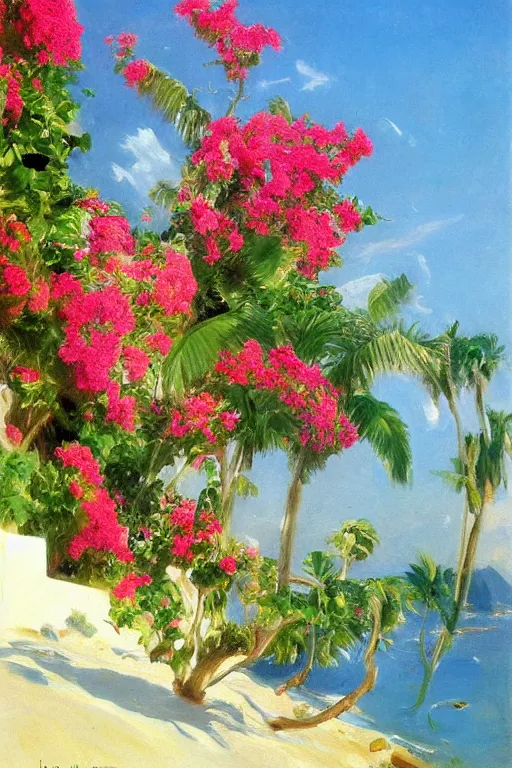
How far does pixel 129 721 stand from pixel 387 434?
1364mm

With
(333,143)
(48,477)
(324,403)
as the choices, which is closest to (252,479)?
(324,403)

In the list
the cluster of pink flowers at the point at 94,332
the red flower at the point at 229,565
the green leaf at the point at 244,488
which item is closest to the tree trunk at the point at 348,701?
the red flower at the point at 229,565

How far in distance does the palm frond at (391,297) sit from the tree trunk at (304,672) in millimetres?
1182

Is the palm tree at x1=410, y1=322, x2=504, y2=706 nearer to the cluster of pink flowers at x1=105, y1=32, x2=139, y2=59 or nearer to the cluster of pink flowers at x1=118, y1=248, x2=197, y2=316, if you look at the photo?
the cluster of pink flowers at x1=118, y1=248, x2=197, y2=316

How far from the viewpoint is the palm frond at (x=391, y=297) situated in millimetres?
Result: 3777

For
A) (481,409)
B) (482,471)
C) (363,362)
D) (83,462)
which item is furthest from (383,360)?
(83,462)

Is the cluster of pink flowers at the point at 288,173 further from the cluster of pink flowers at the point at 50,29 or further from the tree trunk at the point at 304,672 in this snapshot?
the tree trunk at the point at 304,672

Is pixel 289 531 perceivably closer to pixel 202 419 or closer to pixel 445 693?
pixel 202 419

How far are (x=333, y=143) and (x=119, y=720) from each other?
2.26 meters

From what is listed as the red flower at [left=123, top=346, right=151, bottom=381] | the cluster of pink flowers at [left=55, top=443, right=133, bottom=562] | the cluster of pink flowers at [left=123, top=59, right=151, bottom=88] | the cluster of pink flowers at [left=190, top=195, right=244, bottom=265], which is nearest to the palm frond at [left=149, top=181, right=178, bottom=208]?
the cluster of pink flowers at [left=190, top=195, right=244, bottom=265]

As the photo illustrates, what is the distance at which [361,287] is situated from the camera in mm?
3809

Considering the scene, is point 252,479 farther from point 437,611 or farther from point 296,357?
point 437,611

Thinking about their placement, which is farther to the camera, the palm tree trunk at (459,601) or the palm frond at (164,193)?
the palm frond at (164,193)

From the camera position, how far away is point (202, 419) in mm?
3713
